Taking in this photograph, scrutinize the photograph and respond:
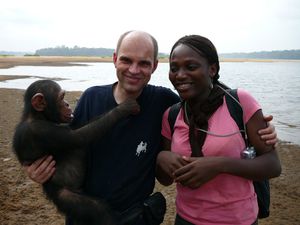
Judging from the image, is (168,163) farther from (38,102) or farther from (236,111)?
(38,102)

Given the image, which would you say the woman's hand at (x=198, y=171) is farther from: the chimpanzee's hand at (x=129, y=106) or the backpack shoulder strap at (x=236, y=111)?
the chimpanzee's hand at (x=129, y=106)

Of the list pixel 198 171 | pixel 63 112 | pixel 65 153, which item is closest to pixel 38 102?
pixel 63 112

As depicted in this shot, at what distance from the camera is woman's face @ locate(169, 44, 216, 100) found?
2.68 metres

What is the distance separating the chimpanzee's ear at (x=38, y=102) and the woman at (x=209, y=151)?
4.66 ft

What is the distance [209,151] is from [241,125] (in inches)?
12.2

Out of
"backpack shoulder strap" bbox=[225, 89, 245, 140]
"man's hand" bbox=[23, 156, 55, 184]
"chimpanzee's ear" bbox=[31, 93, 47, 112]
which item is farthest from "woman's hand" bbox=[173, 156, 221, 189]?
"chimpanzee's ear" bbox=[31, 93, 47, 112]

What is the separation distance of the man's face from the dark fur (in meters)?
0.18

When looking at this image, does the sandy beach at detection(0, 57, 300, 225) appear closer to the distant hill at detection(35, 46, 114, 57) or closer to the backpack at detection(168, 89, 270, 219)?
the backpack at detection(168, 89, 270, 219)

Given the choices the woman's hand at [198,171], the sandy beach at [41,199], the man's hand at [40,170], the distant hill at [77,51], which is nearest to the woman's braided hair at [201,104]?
the woman's hand at [198,171]

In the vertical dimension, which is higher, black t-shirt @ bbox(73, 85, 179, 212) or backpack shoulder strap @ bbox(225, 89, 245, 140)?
backpack shoulder strap @ bbox(225, 89, 245, 140)

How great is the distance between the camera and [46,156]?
3.29 meters

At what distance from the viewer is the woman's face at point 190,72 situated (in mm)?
2682

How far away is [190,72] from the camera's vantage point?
2680 millimetres

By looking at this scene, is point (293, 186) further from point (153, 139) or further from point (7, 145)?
point (7, 145)
